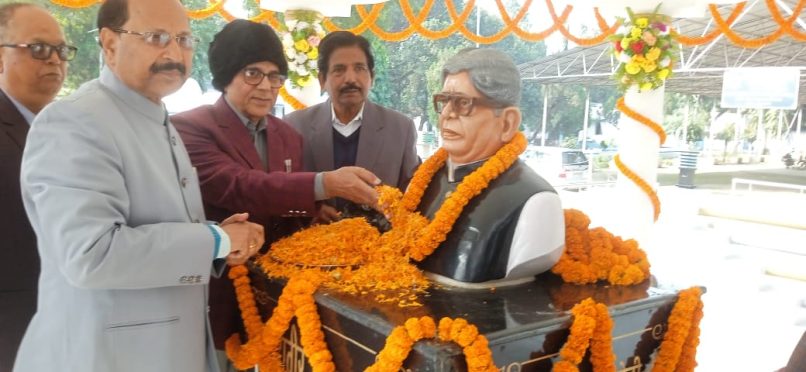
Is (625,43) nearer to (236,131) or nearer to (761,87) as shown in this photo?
(761,87)

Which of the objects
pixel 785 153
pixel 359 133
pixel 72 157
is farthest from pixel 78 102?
pixel 785 153

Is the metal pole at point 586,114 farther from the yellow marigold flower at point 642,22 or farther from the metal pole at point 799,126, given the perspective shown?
the metal pole at point 799,126

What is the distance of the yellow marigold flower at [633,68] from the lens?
5.47 meters

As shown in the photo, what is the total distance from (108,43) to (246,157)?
0.70 meters

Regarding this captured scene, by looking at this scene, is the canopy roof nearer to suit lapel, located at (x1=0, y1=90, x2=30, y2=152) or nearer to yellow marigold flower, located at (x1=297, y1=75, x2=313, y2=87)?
yellow marigold flower, located at (x1=297, y1=75, x2=313, y2=87)

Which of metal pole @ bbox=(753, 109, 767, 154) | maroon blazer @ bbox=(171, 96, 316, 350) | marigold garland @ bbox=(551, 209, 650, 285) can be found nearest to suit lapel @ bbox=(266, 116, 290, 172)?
maroon blazer @ bbox=(171, 96, 316, 350)

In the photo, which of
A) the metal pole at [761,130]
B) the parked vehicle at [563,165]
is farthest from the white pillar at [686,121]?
the parked vehicle at [563,165]

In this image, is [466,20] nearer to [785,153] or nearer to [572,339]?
[785,153]

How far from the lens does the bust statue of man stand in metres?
1.61

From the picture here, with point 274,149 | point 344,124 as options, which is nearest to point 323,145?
point 344,124

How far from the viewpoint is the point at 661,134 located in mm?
5777

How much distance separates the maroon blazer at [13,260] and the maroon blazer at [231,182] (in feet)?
1.66

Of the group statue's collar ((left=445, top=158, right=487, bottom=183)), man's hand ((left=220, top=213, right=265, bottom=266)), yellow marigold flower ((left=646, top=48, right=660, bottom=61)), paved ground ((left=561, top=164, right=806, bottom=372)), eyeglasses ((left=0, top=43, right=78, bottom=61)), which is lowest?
paved ground ((left=561, top=164, right=806, bottom=372))

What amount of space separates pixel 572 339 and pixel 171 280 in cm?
90
